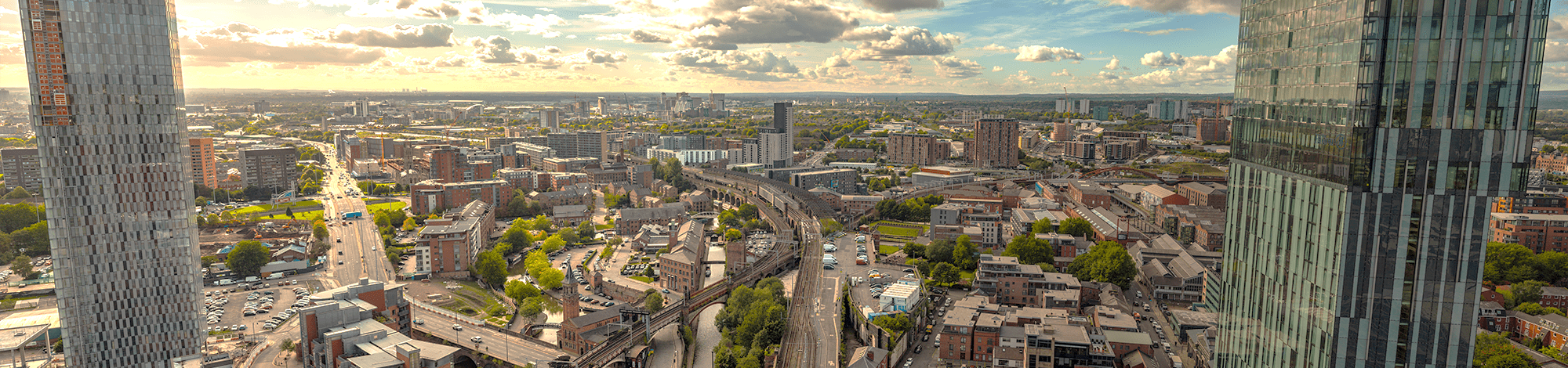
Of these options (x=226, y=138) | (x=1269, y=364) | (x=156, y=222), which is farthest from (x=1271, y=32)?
(x=226, y=138)

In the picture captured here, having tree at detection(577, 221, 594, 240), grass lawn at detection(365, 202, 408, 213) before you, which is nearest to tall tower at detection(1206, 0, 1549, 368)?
tree at detection(577, 221, 594, 240)

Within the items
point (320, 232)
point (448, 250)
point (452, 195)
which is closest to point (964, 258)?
point (448, 250)

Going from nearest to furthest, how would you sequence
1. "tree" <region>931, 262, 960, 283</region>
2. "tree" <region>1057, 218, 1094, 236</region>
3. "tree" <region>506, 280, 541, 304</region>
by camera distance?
"tree" <region>506, 280, 541, 304</region>
"tree" <region>931, 262, 960, 283</region>
"tree" <region>1057, 218, 1094, 236</region>

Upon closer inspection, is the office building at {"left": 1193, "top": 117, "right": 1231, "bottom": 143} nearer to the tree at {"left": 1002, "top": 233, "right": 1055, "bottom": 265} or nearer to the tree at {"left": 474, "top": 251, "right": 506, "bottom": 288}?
the tree at {"left": 1002, "top": 233, "right": 1055, "bottom": 265}

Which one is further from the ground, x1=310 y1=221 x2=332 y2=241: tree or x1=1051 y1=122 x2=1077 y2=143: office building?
x1=1051 y1=122 x2=1077 y2=143: office building

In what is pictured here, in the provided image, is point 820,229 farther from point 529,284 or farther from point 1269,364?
point 1269,364
